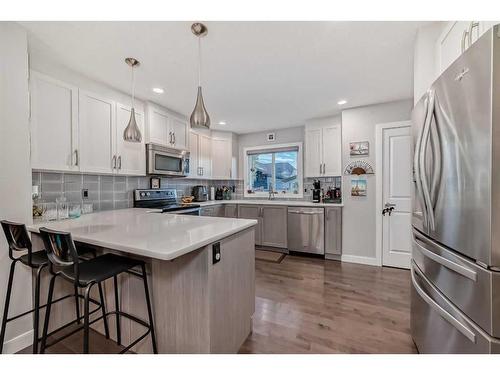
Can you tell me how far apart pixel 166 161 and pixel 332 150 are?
2.68m

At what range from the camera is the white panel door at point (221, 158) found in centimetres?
445

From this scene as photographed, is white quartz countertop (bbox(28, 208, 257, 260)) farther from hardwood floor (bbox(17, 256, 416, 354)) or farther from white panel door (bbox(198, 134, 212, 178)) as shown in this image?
white panel door (bbox(198, 134, 212, 178))

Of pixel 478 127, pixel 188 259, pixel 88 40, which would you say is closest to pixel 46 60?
pixel 88 40

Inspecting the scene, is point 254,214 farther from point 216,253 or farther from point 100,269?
point 100,269

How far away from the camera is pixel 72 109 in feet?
7.10

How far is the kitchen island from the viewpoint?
3.97ft

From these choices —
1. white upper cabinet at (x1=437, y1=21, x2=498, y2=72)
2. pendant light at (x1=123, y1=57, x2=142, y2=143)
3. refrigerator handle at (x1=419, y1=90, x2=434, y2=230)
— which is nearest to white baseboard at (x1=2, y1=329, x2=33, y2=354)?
pendant light at (x1=123, y1=57, x2=142, y2=143)

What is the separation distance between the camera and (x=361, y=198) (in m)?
3.25

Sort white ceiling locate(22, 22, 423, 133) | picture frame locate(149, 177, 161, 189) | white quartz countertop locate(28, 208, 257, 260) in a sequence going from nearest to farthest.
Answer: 1. white quartz countertop locate(28, 208, 257, 260)
2. white ceiling locate(22, 22, 423, 133)
3. picture frame locate(149, 177, 161, 189)

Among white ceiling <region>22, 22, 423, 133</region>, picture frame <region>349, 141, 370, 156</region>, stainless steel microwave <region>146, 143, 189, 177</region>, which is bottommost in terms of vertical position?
stainless steel microwave <region>146, 143, 189, 177</region>

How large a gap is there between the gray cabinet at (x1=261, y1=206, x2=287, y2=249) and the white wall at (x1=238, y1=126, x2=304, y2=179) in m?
1.33

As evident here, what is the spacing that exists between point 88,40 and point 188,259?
1.91 meters

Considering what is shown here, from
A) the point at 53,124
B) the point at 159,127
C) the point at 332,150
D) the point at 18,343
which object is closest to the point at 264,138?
the point at 332,150

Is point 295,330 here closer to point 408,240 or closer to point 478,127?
point 478,127
